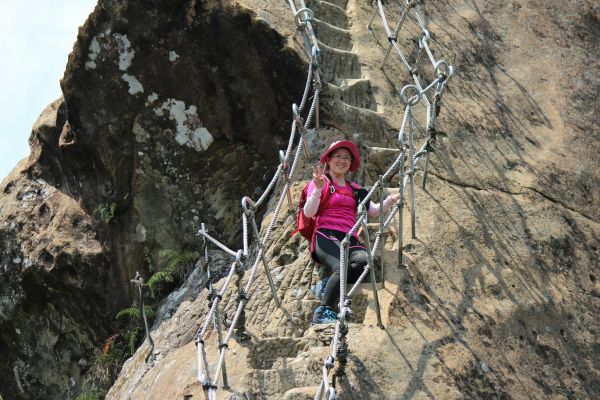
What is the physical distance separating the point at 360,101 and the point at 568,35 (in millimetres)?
3196

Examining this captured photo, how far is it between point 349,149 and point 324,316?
1.84 meters

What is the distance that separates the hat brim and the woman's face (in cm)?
4

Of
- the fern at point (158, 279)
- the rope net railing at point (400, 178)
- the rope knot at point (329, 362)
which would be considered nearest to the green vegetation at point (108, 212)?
the fern at point (158, 279)

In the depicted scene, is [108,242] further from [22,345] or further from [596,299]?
[596,299]

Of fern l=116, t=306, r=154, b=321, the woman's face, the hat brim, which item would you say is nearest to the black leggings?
the woman's face

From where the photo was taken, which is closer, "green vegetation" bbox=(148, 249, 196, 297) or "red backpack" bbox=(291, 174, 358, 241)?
"red backpack" bbox=(291, 174, 358, 241)

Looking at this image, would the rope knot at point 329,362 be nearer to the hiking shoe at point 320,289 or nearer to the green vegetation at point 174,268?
the hiking shoe at point 320,289

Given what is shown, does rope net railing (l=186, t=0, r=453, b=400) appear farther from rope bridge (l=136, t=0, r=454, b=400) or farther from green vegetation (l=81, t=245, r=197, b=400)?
green vegetation (l=81, t=245, r=197, b=400)

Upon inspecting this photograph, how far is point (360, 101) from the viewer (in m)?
10.8

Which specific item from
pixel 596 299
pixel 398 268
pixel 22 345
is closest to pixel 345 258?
pixel 398 268

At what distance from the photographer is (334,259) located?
8648 mm

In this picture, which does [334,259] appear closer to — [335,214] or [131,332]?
[335,214]

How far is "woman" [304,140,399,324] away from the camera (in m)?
8.23

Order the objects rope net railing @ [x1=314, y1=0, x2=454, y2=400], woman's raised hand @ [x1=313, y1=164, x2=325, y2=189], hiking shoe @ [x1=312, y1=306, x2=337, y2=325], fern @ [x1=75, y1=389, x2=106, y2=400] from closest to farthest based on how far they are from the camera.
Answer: rope net railing @ [x1=314, y1=0, x2=454, y2=400], hiking shoe @ [x1=312, y1=306, x2=337, y2=325], woman's raised hand @ [x1=313, y1=164, x2=325, y2=189], fern @ [x1=75, y1=389, x2=106, y2=400]
